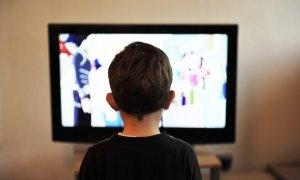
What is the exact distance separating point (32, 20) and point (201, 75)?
1.02m

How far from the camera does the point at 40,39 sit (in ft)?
7.44

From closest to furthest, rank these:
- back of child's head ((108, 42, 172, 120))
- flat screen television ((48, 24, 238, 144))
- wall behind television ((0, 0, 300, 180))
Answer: back of child's head ((108, 42, 172, 120)) < flat screen television ((48, 24, 238, 144)) < wall behind television ((0, 0, 300, 180))

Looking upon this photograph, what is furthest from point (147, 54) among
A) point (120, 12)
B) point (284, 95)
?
point (284, 95)

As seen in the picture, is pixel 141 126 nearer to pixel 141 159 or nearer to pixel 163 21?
pixel 141 159

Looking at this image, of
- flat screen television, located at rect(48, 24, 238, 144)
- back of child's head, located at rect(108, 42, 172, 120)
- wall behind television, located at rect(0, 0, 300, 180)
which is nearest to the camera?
back of child's head, located at rect(108, 42, 172, 120)

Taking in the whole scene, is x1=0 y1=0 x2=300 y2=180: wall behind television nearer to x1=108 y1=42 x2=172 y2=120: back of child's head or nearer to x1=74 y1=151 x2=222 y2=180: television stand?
x1=74 y1=151 x2=222 y2=180: television stand

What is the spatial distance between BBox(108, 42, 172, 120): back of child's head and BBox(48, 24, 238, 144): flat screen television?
37.4 inches

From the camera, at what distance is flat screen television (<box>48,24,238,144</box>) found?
202 centimetres

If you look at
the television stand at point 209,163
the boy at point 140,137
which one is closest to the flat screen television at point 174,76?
the television stand at point 209,163

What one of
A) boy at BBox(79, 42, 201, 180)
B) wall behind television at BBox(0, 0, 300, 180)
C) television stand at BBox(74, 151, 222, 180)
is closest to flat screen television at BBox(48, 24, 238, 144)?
television stand at BBox(74, 151, 222, 180)

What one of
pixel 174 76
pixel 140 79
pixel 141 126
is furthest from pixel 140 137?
pixel 174 76

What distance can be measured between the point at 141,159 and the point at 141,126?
0.09 m

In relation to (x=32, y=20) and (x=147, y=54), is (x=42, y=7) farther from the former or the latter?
(x=147, y=54)

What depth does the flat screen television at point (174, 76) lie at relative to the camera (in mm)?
2016
